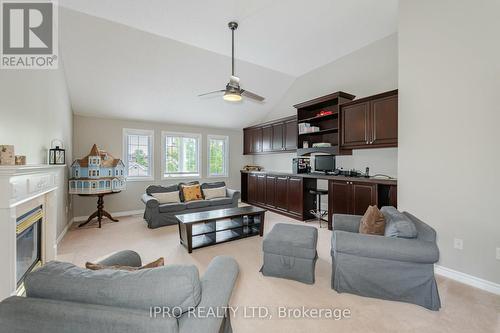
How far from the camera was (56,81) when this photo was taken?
331 cm

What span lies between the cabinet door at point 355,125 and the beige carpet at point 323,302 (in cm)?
187

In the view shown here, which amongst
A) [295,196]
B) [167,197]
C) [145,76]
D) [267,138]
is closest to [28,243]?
[167,197]

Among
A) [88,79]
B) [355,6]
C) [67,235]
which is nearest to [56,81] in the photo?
[88,79]

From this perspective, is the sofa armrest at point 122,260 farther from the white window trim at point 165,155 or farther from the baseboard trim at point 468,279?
the white window trim at point 165,155

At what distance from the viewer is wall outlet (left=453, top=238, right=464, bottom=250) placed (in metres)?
2.44

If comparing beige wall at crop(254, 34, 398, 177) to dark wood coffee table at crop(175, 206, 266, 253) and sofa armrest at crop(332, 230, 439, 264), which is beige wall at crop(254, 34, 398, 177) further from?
dark wood coffee table at crop(175, 206, 266, 253)

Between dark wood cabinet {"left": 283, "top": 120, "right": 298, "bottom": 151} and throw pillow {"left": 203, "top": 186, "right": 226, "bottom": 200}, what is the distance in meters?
1.97

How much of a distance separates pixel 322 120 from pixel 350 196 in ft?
6.42

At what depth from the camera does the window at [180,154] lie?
6.10 m

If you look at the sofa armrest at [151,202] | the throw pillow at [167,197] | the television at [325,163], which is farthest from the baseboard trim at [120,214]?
the television at [325,163]

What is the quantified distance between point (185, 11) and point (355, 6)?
7.91 ft

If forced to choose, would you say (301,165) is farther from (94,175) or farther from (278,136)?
(94,175)

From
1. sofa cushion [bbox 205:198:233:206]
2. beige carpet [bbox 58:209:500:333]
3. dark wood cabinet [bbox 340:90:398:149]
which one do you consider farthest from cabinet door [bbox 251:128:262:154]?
beige carpet [bbox 58:209:500:333]

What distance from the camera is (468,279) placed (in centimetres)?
238
